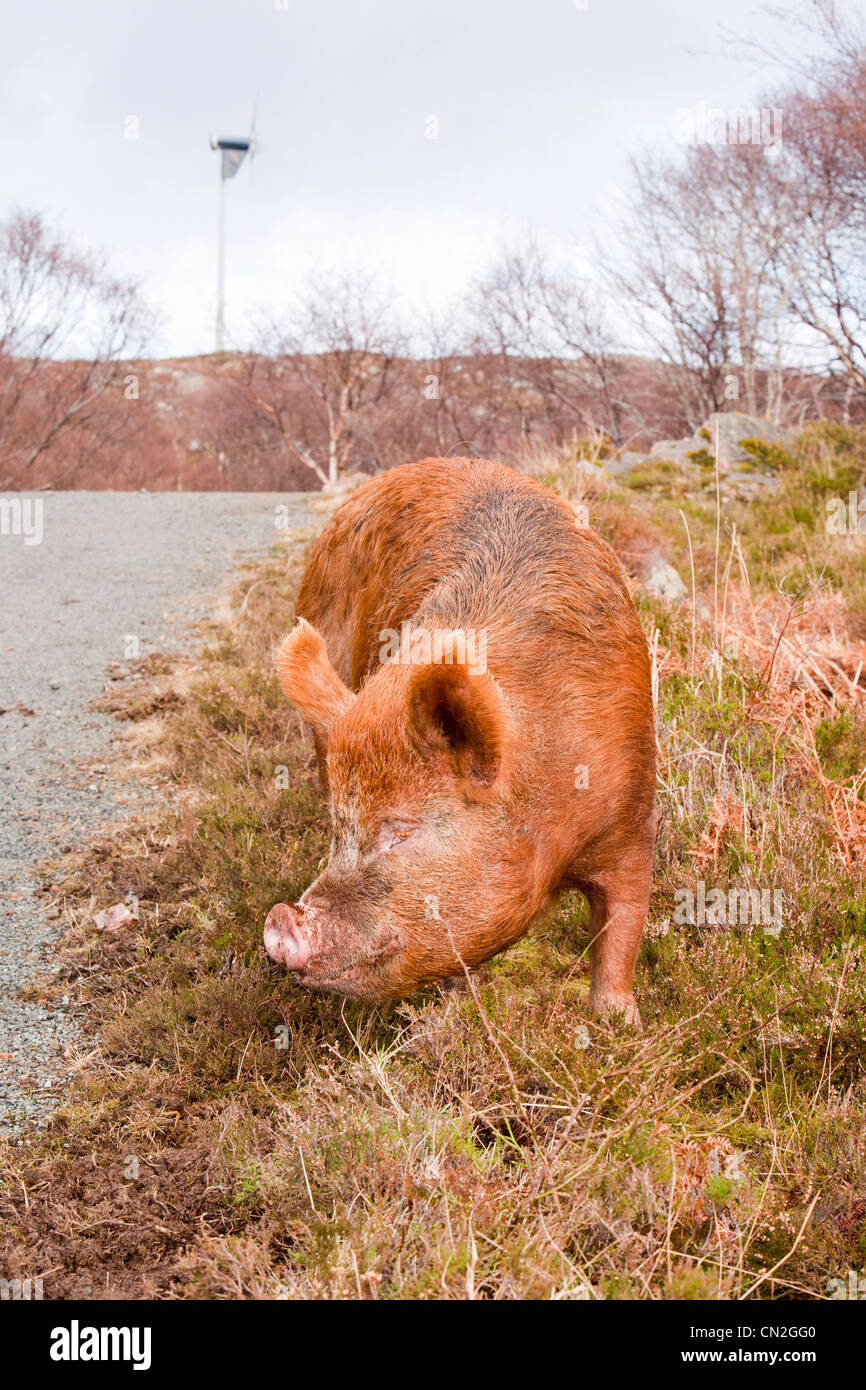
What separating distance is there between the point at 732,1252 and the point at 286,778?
3.57 meters

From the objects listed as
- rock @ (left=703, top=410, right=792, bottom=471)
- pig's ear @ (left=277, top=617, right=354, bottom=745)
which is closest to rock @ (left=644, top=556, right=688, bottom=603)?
rock @ (left=703, top=410, right=792, bottom=471)

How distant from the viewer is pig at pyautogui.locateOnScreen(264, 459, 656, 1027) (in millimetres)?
2693

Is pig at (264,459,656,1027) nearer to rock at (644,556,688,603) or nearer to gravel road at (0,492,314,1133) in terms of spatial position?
gravel road at (0,492,314,1133)

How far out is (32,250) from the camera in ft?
68.5

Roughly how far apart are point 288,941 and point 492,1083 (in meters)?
0.81

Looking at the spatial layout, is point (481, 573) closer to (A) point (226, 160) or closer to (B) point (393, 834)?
(B) point (393, 834)

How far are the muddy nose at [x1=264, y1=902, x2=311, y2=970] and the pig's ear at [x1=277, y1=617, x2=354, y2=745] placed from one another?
583 millimetres

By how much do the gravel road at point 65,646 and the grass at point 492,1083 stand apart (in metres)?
0.19

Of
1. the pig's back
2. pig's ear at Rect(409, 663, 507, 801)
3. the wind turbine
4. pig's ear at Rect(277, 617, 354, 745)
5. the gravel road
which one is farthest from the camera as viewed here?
the wind turbine

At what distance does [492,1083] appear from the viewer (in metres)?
2.99

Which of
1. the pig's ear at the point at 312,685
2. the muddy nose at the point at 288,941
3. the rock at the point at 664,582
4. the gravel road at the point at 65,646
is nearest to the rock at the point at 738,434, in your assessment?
the rock at the point at 664,582

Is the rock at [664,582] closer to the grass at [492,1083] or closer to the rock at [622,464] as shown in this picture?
the grass at [492,1083]

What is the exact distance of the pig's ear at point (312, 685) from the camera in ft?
10.1

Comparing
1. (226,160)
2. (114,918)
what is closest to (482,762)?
(114,918)
